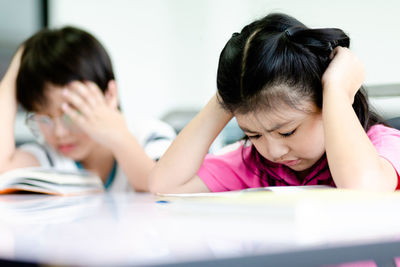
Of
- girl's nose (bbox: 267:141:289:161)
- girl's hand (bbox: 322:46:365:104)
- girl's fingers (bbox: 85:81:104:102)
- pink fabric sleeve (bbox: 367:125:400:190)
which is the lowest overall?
girl's fingers (bbox: 85:81:104:102)

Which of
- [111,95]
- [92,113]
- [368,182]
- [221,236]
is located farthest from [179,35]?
[221,236]

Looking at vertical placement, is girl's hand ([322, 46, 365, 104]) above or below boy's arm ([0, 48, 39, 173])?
above

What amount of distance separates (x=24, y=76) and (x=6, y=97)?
0.08 metres

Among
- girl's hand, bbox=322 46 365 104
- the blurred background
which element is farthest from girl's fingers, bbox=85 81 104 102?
girl's hand, bbox=322 46 365 104

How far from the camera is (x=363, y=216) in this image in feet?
1.04

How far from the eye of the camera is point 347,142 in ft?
1.86

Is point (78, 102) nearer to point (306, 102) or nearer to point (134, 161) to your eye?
point (134, 161)

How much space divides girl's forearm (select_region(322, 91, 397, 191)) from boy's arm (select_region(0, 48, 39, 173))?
0.78 meters

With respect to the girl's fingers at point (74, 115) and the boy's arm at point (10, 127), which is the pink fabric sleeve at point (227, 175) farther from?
the boy's arm at point (10, 127)

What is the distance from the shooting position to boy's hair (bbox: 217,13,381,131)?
606 mm

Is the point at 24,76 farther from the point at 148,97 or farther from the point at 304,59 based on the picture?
the point at 148,97

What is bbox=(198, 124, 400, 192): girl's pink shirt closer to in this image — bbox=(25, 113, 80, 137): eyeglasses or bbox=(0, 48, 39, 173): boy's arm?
bbox=(25, 113, 80, 137): eyeglasses

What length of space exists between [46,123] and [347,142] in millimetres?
754

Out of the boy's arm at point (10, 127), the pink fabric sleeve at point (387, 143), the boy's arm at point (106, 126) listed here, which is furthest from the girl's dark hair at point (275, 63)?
the boy's arm at point (10, 127)
